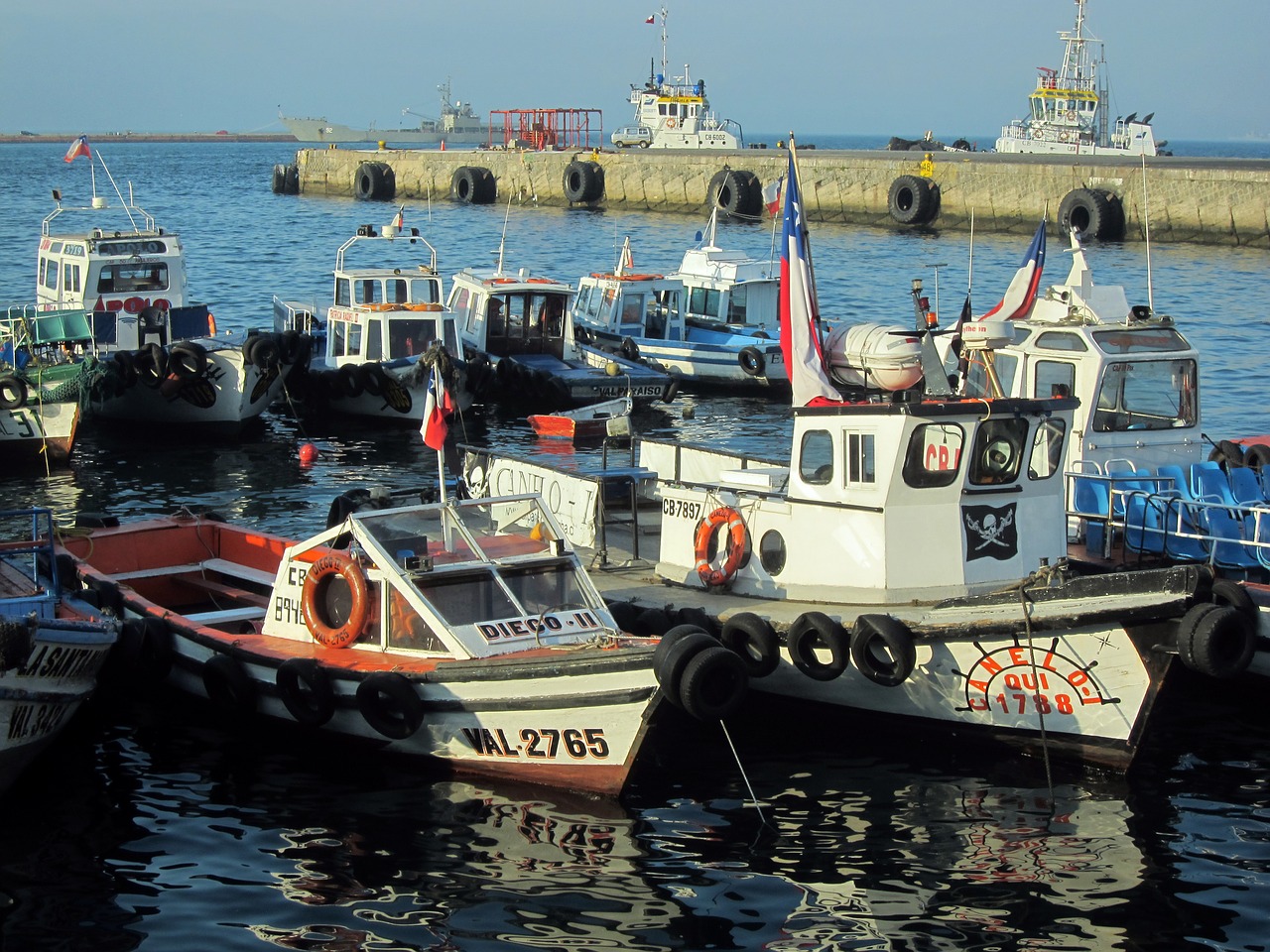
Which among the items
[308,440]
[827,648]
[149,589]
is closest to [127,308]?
[308,440]

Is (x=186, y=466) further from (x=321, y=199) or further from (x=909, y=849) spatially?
(x=321, y=199)

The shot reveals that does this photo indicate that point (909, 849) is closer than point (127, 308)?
Yes

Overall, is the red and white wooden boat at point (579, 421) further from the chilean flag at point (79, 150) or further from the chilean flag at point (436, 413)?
the chilean flag at point (436, 413)

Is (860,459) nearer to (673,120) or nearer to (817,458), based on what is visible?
(817,458)

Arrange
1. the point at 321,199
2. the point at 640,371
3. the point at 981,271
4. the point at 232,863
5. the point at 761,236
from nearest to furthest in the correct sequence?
the point at 232,863 < the point at 640,371 < the point at 981,271 < the point at 761,236 < the point at 321,199

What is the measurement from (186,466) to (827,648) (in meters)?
16.4

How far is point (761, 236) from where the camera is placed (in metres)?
75.3

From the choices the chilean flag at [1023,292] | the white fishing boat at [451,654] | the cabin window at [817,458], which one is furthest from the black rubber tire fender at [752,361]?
the white fishing boat at [451,654]

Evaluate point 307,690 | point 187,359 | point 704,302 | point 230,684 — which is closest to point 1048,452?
point 307,690

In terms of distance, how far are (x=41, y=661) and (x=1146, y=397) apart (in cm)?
1139

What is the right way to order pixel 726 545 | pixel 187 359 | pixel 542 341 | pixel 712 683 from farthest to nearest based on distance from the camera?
pixel 542 341 < pixel 187 359 < pixel 726 545 < pixel 712 683

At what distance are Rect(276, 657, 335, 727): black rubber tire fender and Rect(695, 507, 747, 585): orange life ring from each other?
154 inches

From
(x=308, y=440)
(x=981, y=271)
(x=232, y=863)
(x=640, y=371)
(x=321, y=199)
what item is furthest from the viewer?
(x=321, y=199)

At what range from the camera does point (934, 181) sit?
7000cm
